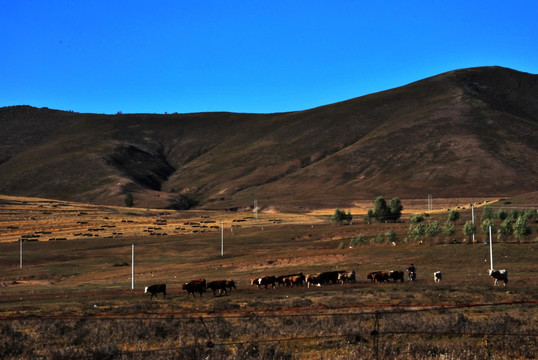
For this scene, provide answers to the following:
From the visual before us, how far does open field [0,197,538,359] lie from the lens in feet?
54.9

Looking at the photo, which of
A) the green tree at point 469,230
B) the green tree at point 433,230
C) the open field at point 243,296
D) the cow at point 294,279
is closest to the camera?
the open field at point 243,296

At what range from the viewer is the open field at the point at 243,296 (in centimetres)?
1672

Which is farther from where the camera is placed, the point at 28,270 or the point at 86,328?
the point at 28,270

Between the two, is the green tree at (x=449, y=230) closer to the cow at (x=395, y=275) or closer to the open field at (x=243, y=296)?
the open field at (x=243, y=296)

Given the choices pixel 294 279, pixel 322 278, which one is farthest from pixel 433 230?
pixel 294 279

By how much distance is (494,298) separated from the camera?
30.4 meters

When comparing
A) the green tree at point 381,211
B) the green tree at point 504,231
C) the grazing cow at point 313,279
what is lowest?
the grazing cow at point 313,279

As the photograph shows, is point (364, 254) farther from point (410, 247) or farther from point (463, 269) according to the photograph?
point (463, 269)

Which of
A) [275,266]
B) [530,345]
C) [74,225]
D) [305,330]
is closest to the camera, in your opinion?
[530,345]

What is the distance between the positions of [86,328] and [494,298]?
19522 mm

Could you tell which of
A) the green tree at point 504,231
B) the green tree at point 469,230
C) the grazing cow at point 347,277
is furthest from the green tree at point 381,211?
the grazing cow at point 347,277

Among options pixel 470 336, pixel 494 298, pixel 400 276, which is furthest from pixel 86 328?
pixel 400 276

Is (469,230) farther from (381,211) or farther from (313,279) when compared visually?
(381,211)

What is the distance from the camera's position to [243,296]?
3947 cm
